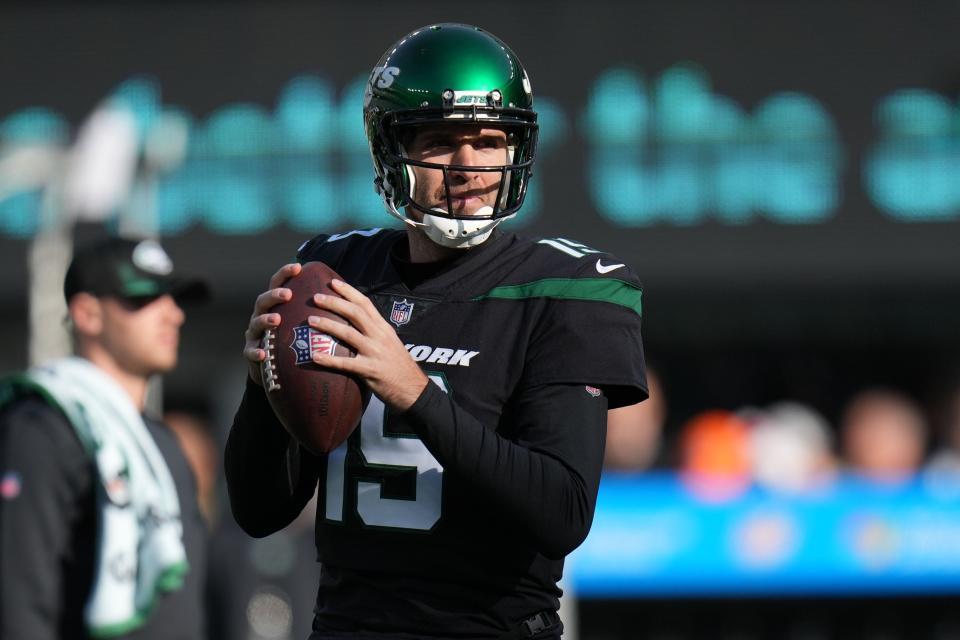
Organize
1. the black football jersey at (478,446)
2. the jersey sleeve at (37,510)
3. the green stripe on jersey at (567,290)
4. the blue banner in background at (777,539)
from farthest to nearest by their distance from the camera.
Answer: the blue banner in background at (777,539) → the jersey sleeve at (37,510) → the green stripe on jersey at (567,290) → the black football jersey at (478,446)

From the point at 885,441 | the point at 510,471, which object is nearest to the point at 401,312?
the point at 510,471

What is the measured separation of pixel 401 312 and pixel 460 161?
268 mm

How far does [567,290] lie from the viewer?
249 cm

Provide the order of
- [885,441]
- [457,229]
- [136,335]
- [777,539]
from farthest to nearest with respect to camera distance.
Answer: [885,441]
[777,539]
[136,335]
[457,229]

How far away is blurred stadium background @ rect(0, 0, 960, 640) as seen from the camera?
8148 millimetres

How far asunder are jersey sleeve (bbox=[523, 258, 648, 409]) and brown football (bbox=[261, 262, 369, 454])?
29 centimetres

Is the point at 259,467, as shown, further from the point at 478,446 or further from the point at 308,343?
the point at 478,446

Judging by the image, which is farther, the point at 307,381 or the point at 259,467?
the point at 259,467

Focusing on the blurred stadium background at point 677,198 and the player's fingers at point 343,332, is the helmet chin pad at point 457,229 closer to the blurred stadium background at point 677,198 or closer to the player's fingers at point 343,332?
the player's fingers at point 343,332

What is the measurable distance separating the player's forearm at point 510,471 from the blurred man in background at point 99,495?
1717mm

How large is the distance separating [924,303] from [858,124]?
Answer: 132cm

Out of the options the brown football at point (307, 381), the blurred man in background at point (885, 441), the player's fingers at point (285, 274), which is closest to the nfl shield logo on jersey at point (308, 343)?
the brown football at point (307, 381)

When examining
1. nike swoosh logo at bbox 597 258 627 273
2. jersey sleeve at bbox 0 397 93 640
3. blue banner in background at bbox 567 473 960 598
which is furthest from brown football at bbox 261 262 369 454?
blue banner in background at bbox 567 473 960 598

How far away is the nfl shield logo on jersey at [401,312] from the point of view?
253cm
